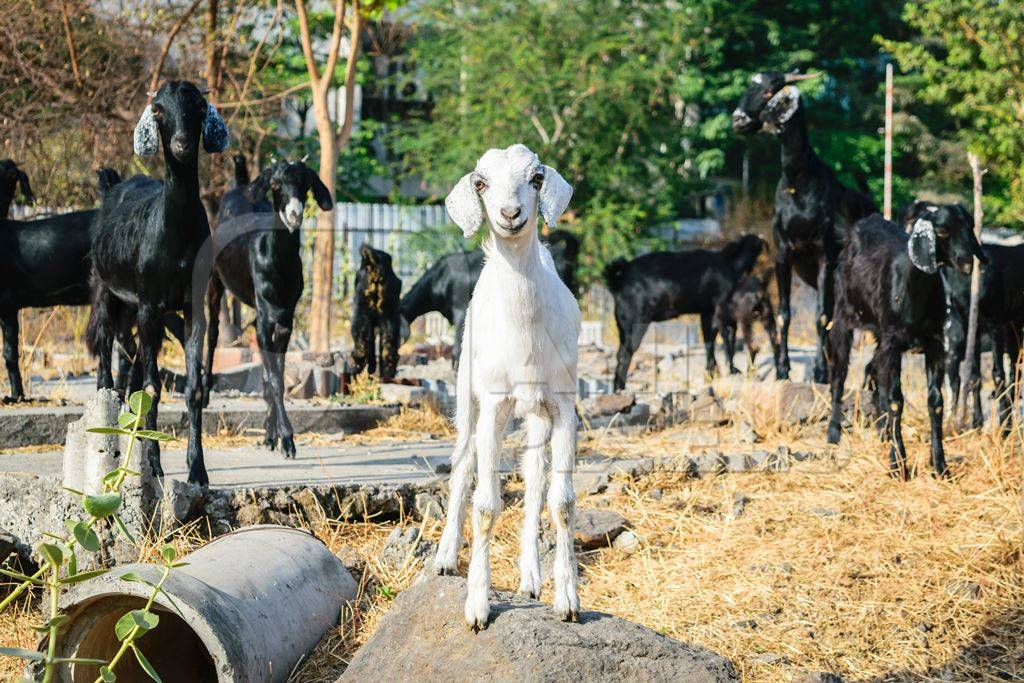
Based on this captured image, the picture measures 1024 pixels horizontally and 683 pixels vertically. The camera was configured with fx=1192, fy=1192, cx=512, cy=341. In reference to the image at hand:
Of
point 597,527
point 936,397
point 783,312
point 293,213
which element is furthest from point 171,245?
point 783,312

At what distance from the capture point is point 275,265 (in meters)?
8.01

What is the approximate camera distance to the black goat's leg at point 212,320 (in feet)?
26.5

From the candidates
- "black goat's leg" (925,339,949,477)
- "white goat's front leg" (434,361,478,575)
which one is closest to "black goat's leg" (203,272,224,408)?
"white goat's front leg" (434,361,478,575)

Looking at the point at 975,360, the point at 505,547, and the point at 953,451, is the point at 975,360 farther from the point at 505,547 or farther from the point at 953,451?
the point at 505,547

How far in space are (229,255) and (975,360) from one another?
18.7 ft

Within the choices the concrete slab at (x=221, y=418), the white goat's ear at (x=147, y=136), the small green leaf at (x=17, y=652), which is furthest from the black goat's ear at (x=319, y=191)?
the small green leaf at (x=17, y=652)

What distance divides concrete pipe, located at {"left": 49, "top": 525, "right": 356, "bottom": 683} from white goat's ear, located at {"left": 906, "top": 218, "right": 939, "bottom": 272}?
13.1 feet

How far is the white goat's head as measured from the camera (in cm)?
371

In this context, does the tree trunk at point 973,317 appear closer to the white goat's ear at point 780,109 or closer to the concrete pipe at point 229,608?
the white goat's ear at point 780,109

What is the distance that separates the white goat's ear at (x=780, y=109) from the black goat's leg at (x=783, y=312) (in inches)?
46.4

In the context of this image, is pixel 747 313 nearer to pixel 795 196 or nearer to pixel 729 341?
pixel 729 341

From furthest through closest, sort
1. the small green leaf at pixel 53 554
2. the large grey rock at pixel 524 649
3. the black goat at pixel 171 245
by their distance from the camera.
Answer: the black goat at pixel 171 245 → the large grey rock at pixel 524 649 → the small green leaf at pixel 53 554

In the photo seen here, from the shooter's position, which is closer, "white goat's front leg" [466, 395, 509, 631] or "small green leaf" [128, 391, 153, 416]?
"small green leaf" [128, 391, 153, 416]

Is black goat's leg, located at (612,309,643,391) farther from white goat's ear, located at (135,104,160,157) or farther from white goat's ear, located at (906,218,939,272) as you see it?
white goat's ear, located at (135,104,160,157)
